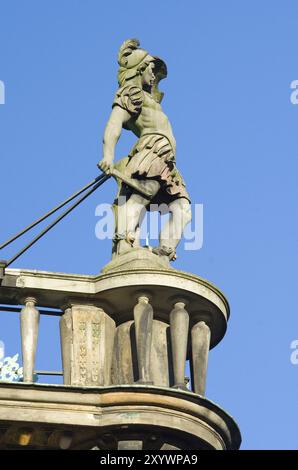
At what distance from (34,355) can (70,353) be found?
0.66 m

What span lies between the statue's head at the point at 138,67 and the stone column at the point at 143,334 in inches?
215

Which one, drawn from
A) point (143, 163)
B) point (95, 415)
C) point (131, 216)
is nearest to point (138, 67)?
point (143, 163)

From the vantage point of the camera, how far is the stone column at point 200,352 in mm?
41688

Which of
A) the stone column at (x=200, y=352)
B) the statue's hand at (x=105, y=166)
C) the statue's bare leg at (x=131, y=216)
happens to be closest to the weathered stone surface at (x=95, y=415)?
the stone column at (x=200, y=352)

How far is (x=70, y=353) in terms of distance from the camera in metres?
41.4

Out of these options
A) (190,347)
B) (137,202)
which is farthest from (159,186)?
(190,347)

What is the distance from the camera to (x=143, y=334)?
41.1 m

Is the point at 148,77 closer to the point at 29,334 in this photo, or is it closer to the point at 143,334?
the point at 143,334

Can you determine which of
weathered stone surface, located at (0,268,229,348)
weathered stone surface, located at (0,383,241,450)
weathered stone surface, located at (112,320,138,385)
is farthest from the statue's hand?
weathered stone surface, located at (0,383,241,450)

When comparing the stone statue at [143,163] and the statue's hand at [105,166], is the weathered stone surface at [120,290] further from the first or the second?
the statue's hand at [105,166]

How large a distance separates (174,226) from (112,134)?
7.27 feet

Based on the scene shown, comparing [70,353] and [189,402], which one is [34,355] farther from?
[189,402]

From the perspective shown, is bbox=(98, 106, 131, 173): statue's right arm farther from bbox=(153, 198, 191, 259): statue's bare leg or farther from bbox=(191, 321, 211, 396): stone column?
bbox=(191, 321, 211, 396): stone column

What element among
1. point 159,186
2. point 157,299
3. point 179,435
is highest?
point 159,186
